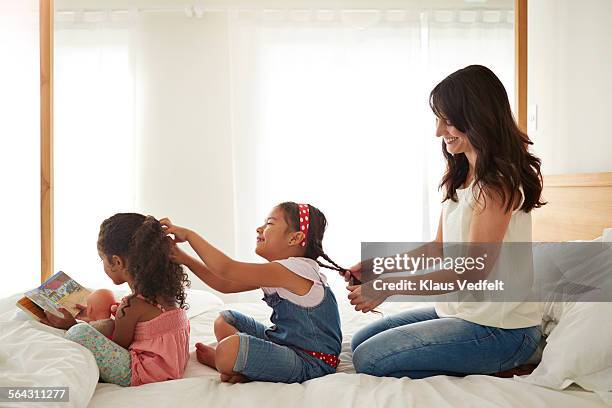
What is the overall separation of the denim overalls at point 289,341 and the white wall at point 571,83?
117 centimetres

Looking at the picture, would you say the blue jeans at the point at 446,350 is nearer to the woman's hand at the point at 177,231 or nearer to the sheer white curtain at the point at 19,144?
the woman's hand at the point at 177,231

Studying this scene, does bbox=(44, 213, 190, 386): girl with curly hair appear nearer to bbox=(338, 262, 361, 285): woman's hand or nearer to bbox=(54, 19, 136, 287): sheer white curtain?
bbox=(338, 262, 361, 285): woman's hand

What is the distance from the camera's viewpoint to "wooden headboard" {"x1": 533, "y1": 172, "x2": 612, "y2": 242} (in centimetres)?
206

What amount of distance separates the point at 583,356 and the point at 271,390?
715mm

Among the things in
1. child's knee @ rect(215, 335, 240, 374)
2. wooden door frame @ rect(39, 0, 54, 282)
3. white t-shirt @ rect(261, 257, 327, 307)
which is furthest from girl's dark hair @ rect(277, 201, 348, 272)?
wooden door frame @ rect(39, 0, 54, 282)

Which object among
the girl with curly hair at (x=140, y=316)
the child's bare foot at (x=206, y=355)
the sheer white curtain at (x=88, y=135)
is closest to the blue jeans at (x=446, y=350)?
the child's bare foot at (x=206, y=355)

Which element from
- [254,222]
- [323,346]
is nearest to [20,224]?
[254,222]

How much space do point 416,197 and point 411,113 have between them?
493 mm

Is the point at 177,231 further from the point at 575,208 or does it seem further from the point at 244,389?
the point at 575,208

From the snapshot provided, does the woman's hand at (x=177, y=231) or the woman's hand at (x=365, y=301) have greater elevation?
the woman's hand at (x=177, y=231)

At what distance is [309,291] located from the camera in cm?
167

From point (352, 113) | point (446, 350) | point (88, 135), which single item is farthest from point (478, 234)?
point (88, 135)

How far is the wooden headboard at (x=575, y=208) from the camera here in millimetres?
2062

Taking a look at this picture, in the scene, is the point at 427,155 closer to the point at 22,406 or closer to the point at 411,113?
the point at 411,113
